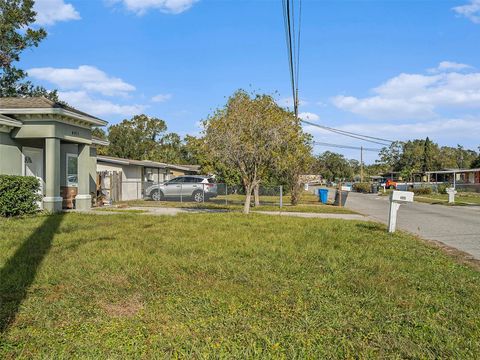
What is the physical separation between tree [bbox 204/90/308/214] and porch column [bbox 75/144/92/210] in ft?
18.7

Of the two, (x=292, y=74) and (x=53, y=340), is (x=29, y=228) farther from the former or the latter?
(x=292, y=74)

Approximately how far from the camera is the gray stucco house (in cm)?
1491

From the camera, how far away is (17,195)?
13695mm

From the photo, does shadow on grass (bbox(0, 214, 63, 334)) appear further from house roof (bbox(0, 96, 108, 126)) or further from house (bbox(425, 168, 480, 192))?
house (bbox(425, 168, 480, 192))

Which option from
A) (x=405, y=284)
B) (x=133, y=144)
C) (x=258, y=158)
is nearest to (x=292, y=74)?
Answer: (x=258, y=158)

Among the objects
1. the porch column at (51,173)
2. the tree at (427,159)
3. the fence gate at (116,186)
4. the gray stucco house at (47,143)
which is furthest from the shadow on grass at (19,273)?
the tree at (427,159)

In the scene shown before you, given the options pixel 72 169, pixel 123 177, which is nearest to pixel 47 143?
pixel 72 169

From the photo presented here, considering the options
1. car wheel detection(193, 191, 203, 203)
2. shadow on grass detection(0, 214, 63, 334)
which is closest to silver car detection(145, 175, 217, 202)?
car wheel detection(193, 191, 203, 203)

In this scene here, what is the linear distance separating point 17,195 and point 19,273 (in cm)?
874

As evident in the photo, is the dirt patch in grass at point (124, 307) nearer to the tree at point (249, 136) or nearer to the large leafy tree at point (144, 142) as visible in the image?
the tree at point (249, 136)

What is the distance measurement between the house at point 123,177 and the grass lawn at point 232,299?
624 inches

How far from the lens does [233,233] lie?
393 inches

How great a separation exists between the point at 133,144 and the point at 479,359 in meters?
59.2

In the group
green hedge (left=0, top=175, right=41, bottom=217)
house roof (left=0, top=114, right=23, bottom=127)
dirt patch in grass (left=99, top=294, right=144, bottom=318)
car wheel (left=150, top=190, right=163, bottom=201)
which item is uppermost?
house roof (left=0, top=114, right=23, bottom=127)
